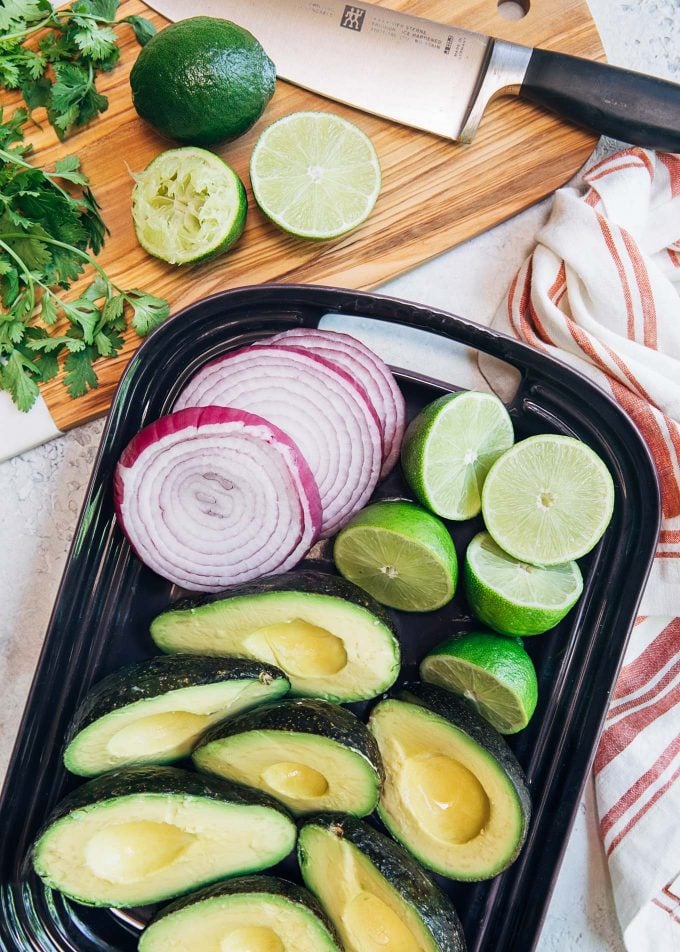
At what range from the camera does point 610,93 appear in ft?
5.28

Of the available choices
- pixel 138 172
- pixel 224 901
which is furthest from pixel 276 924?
pixel 138 172

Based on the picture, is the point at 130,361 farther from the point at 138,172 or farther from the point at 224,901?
the point at 224,901

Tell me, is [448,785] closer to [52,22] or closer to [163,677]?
[163,677]

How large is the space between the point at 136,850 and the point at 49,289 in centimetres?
109

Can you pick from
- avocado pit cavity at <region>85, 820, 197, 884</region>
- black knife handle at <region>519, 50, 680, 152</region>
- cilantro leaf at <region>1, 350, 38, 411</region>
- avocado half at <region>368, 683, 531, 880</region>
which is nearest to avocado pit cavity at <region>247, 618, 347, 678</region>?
avocado half at <region>368, 683, 531, 880</region>

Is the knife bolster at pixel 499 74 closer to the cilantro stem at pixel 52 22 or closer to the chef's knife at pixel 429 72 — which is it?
the chef's knife at pixel 429 72

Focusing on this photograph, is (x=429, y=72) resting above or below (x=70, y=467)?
above

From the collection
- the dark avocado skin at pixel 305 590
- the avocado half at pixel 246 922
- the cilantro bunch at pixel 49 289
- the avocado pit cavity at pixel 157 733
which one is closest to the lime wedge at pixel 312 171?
the cilantro bunch at pixel 49 289

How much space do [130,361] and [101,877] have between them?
36.3 inches

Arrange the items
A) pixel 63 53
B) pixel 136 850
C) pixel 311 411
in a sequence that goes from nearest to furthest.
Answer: pixel 136 850 → pixel 311 411 → pixel 63 53

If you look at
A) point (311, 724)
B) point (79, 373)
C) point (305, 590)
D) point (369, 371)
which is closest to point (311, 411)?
point (369, 371)

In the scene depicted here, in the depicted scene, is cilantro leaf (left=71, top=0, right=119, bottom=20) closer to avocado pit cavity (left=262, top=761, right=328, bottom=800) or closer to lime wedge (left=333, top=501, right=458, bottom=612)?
lime wedge (left=333, top=501, right=458, bottom=612)

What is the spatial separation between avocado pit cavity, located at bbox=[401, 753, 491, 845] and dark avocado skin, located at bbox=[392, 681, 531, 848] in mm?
76

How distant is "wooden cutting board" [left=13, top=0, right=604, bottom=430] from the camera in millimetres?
1702
